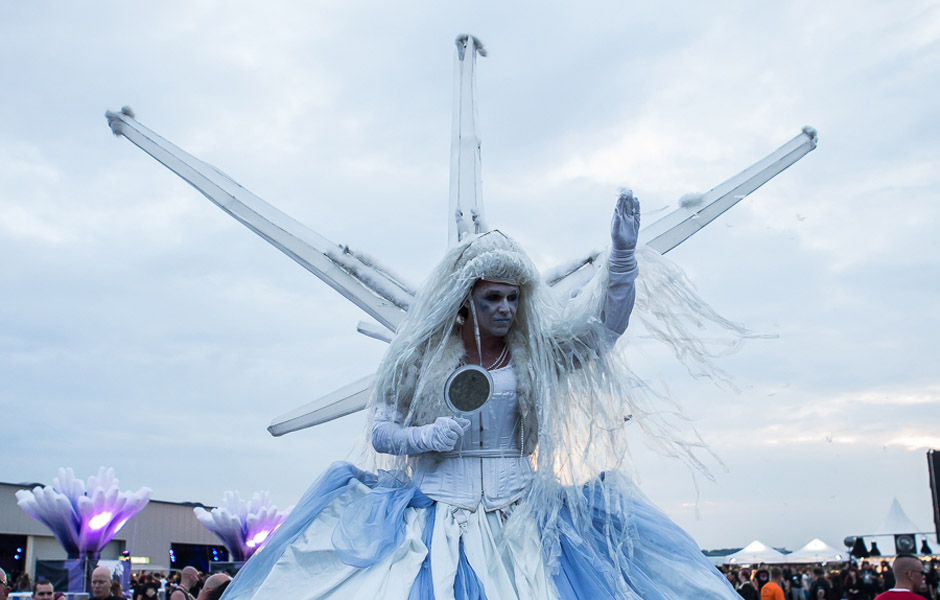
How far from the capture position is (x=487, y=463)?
2.95 metres

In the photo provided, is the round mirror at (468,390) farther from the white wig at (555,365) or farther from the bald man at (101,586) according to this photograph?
the bald man at (101,586)

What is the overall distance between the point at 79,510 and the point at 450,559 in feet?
37.1

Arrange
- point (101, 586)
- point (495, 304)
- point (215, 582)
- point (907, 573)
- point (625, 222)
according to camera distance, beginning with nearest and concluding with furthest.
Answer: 1. point (625, 222)
2. point (495, 304)
3. point (215, 582)
4. point (907, 573)
5. point (101, 586)

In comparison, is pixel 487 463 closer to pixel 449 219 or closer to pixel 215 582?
pixel 215 582

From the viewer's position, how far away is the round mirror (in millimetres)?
2932

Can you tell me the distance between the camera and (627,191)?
8.69 feet

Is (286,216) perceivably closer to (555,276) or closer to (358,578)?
(555,276)

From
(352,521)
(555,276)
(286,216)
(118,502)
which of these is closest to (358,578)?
(352,521)

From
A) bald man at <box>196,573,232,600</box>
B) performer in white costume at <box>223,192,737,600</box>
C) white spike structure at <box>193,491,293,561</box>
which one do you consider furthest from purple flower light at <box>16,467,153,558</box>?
performer in white costume at <box>223,192,737,600</box>

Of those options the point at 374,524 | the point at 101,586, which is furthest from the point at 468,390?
the point at 101,586

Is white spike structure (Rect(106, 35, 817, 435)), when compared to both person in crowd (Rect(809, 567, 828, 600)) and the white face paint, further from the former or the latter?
person in crowd (Rect(809, 567, 828, 600))

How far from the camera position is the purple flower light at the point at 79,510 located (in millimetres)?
12133

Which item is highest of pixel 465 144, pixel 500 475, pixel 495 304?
pixel 465 144

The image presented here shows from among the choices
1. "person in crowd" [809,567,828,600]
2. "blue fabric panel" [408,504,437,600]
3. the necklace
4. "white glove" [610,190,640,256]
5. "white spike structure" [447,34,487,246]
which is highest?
"white spike structure" [447,34,487,246]
